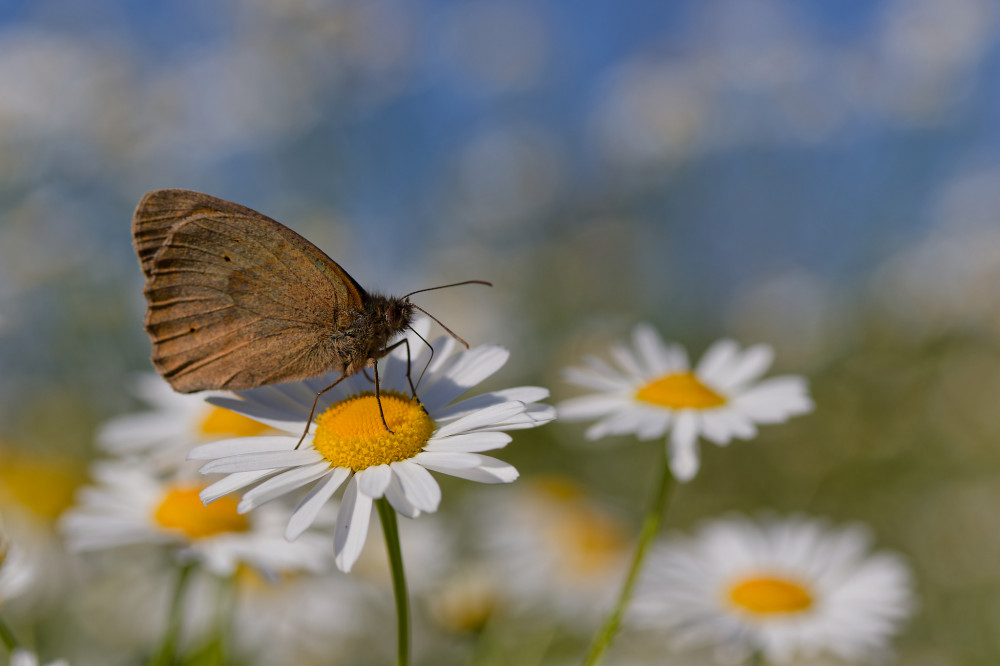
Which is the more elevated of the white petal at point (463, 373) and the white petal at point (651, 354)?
the white petal at point (651, 354)

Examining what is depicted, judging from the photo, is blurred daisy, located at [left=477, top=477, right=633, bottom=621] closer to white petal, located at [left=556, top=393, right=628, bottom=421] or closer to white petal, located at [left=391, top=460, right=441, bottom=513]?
white petal, located at [left=556, top=393, right=628, bottom=421]

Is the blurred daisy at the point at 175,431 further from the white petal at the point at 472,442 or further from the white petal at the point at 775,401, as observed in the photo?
the white petal at the point at 775,401

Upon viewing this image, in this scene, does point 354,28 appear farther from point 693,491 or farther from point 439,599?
point 439,599

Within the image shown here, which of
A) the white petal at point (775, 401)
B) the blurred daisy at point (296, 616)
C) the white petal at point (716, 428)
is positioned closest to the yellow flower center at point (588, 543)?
the blurred daisy at point (296, 616)

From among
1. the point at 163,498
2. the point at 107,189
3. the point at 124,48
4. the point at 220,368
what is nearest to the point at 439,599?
the point at 163,498

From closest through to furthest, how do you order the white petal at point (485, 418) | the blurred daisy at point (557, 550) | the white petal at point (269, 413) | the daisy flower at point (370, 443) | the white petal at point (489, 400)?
1. the daisy flower at point (370, 443)
2. the white petal at point (485, 418)
3. the white petal at point (489, 400)
4. the white petal at point (269, 413)
5. the blurred daisy at point (557, 550)

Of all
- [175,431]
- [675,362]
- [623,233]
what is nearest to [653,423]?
[675,362]

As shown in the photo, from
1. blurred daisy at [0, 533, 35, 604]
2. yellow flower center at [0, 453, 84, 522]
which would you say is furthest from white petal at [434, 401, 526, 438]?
yellow flower center at [0, 453, 84, 522]

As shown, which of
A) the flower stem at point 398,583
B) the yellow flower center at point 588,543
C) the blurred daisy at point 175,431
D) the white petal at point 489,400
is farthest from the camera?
the yellow flower center at point 588,543
